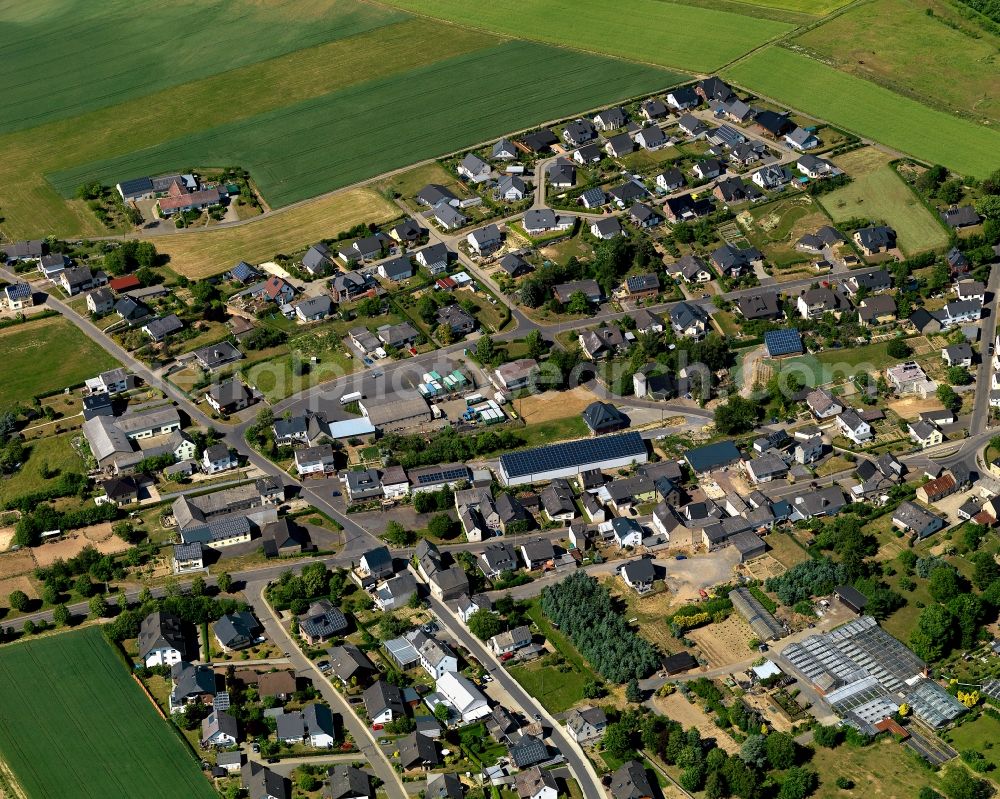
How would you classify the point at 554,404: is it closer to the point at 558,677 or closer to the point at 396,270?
the point at 396,270

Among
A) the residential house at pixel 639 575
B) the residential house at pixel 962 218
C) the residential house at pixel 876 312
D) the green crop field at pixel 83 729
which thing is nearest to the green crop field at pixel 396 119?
the residential house at pixel 962 218

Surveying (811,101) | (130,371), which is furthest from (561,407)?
(811,101)

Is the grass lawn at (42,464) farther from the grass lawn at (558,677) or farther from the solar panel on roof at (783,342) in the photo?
the solar panel on roof at (783,342)

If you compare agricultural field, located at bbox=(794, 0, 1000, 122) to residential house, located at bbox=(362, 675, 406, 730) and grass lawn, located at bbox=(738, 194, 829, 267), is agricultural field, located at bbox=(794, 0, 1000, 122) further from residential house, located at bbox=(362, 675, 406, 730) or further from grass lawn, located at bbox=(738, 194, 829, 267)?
residential house, located at bbox=(362, 675, 406, 730)

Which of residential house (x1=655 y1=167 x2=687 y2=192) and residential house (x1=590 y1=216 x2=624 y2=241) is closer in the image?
residential house (x1=590 y1=216 x2=624 y2=241)

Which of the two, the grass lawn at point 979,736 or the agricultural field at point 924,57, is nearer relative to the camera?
the grass lawn at point 979,736

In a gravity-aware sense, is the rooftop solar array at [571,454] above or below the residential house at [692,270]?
below

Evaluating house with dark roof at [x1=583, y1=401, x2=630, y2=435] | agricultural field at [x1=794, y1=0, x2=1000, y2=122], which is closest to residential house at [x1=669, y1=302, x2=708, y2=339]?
house with dark roof at [x1=583, y1=401, x2=630, y2=435]
